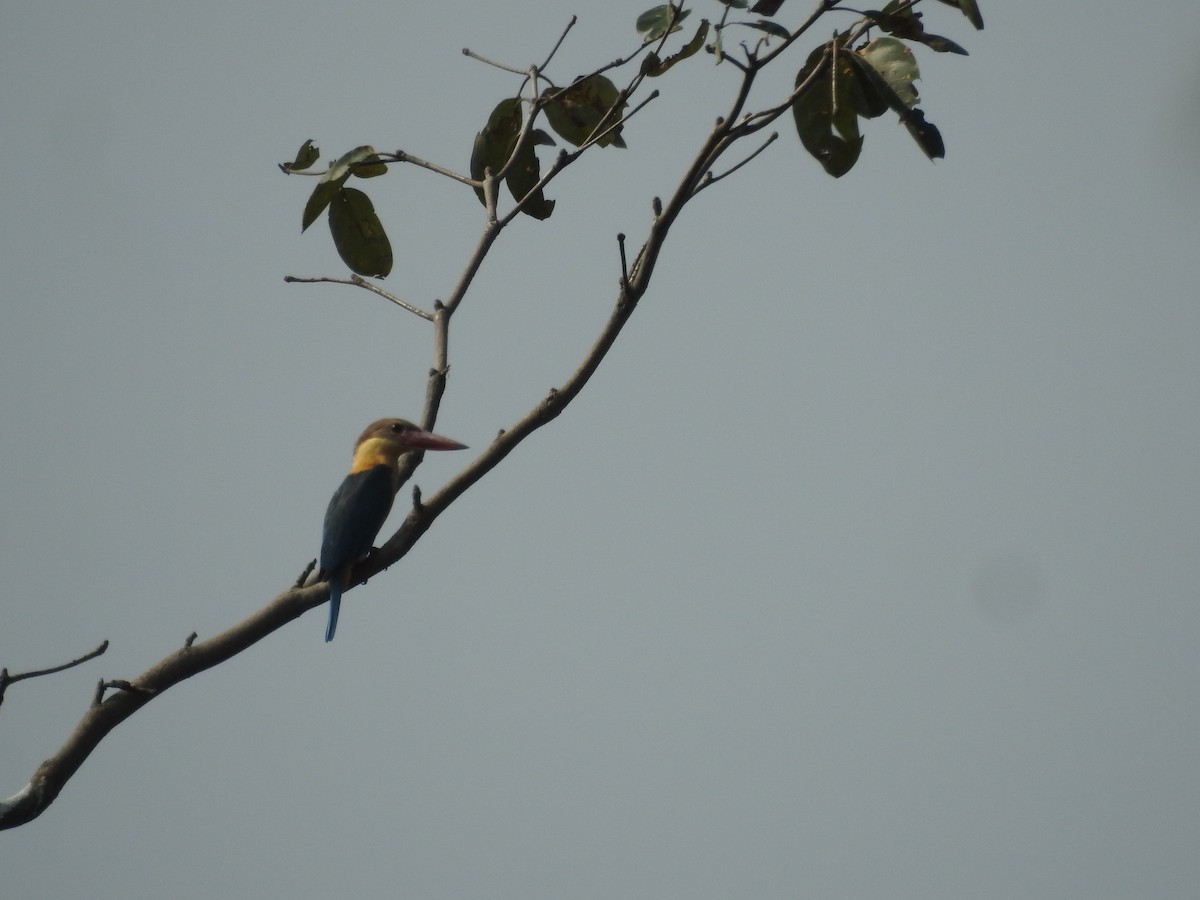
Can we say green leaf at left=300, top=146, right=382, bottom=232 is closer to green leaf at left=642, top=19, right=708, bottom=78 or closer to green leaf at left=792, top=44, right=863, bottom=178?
green leaf at left=642, top=19, right=708, bottom=78

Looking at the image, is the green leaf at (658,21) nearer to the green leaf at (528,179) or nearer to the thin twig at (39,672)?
the green leaf at (528,179)

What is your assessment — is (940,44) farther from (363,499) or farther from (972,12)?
(363,499)

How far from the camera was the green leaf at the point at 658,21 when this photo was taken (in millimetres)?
3688

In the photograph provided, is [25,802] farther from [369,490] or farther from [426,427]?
[369,490]

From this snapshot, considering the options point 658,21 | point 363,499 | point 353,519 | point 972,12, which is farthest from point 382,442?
point 972,12

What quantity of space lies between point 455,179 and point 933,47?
62.0 inches

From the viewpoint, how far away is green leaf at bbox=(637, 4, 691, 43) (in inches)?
145

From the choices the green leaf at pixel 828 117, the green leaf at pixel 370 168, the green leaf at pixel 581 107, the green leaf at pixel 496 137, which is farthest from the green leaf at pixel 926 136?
the green leaf at pixel 370 168

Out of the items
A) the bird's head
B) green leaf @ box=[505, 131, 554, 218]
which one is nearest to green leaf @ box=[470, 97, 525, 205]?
green leaf @ box=[505, 131, 554, 218]

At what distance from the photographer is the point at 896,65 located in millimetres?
3332

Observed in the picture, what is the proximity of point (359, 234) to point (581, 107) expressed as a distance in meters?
0.90

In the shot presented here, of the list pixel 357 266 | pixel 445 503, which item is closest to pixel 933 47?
pixel 445 503

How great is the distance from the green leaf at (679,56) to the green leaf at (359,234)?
114cm

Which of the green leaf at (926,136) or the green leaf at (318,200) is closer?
the green leaf at (926,136)
